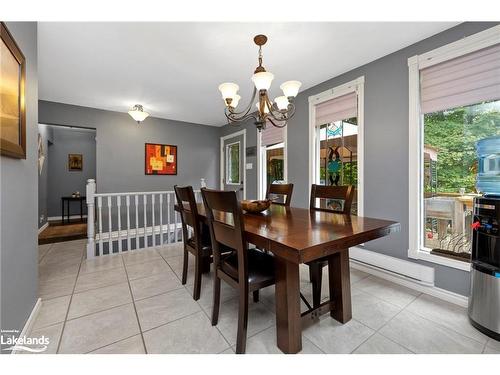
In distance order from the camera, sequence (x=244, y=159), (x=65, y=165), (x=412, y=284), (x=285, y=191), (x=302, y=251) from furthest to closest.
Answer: (x=65, y=165) < (x=244, y=159) < (x=285, y=191) < (x=412, y=284) < (x=302, y=251)

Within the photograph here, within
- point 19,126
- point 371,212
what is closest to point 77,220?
point 19,126

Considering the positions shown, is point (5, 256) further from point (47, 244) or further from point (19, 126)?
point (47, 244)

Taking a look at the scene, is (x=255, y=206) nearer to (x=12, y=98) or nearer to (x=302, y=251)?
(x=302, y=251)

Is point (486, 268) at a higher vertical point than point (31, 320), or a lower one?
higher

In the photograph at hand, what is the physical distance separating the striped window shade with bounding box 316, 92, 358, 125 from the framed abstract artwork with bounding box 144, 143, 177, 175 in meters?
3.32

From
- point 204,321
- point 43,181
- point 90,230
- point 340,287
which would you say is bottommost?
point 204,321

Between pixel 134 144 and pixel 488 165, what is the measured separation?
205 inches

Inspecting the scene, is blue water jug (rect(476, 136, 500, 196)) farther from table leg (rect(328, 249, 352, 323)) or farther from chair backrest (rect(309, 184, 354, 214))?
table leg (rect(328, 249, 352, 323))

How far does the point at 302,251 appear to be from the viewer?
3.00 ft

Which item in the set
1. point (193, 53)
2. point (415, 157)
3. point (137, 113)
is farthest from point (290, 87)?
point (137, 113)

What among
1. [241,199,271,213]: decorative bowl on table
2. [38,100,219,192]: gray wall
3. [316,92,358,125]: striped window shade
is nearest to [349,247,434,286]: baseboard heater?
[241,199,271,213]: decorative bowl on table
